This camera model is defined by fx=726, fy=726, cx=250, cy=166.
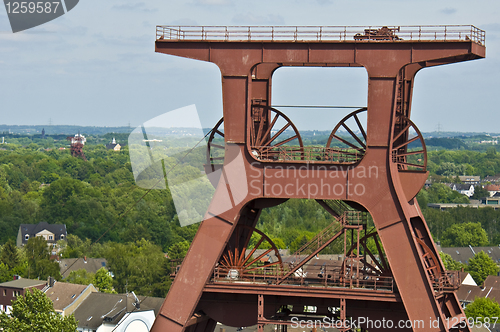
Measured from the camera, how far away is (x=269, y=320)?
28203mm

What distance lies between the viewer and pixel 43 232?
5541 inches

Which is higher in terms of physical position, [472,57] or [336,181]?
[472,57]

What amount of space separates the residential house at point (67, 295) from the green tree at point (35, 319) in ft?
98.8

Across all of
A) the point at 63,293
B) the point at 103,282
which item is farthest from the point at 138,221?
the point at 63,293

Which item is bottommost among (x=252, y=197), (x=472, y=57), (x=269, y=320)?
(x=269, y=320)

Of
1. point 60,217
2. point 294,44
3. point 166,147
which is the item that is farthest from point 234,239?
point 60,217

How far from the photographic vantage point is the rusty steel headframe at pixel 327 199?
27.3 m

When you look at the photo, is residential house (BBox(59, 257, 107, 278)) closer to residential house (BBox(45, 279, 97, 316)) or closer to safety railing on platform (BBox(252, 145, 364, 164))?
residential house (BBox(45, 279, 97, 316))

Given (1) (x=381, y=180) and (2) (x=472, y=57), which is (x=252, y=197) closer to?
(1) (x=381, y=180)

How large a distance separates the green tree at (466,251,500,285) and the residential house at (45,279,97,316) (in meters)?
57.7

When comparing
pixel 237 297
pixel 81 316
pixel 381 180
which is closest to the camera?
pixel 381 180

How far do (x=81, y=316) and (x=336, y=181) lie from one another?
2018 inches

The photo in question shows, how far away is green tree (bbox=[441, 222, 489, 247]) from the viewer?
452 feet

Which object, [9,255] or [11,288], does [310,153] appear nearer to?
[11,288]
